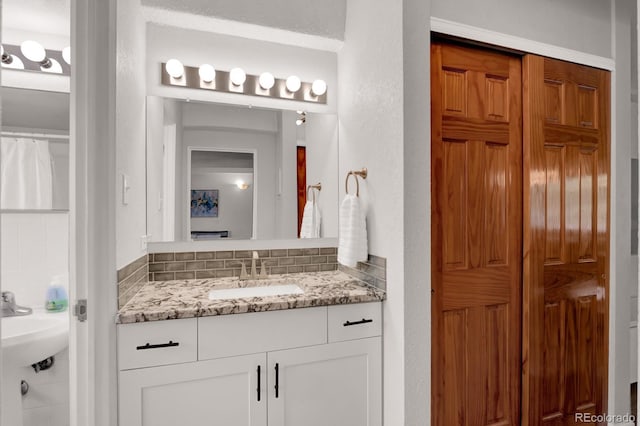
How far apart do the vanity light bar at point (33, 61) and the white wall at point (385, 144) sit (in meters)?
1.47

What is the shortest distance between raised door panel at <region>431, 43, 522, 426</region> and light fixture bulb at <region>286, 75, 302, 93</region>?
2.84 ft

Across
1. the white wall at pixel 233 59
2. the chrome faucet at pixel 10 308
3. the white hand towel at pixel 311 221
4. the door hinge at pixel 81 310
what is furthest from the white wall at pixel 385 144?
the chrome faucet at pixel 10 308

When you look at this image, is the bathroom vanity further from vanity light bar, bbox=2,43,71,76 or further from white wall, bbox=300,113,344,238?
vanity light bar, bbox=2,43,71,76

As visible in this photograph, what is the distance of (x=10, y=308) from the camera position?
5.24 feet

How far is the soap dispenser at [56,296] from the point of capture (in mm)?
1678

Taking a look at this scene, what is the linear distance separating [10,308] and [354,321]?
62.4 inches

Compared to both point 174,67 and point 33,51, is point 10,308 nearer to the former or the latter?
point 33,51

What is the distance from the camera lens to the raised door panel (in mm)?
1765

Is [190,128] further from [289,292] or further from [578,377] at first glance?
[578,377]

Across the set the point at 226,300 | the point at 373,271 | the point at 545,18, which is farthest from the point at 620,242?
the point at 226,300

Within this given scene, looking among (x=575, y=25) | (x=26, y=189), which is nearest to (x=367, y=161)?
(x=575, y=25)

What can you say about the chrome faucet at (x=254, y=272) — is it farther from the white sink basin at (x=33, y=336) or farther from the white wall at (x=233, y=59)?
the white wall at (x=233, y=59)

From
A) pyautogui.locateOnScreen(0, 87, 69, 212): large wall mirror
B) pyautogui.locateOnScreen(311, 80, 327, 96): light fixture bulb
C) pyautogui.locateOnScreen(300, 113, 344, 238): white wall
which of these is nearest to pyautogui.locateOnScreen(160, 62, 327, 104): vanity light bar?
pyautogui.locateOnScreen(311, 80, 327, 96): light fixture bulb

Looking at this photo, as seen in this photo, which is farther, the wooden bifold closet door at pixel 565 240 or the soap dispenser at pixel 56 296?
the wooden bifold closet door at pixel 565 240
